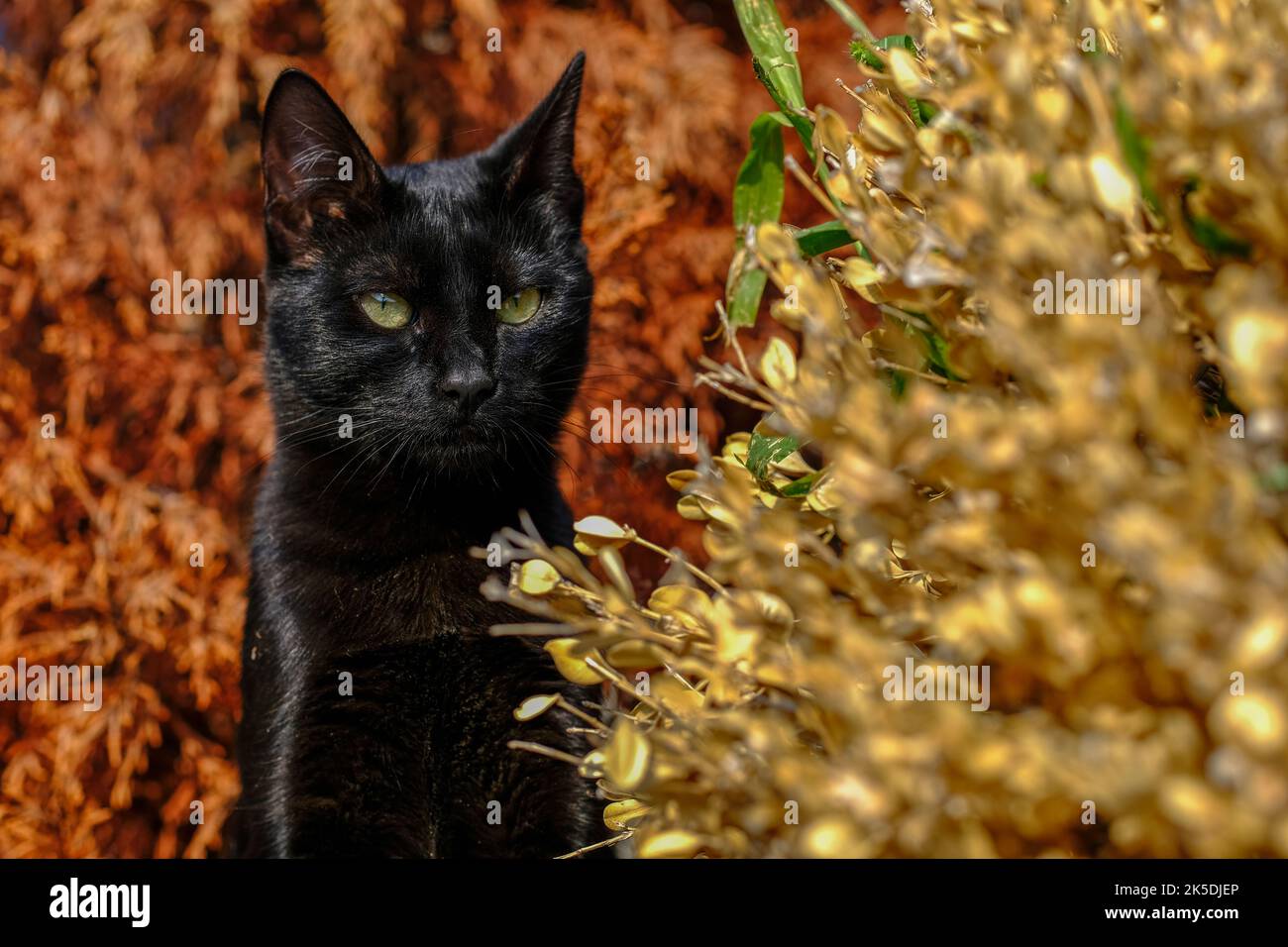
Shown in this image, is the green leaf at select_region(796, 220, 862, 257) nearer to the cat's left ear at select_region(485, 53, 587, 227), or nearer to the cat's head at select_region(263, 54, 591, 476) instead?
the cat's head at select_region(263, 54, 591, 476)

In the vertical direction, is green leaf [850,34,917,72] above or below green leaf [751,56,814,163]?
above

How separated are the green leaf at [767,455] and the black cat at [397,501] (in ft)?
1.58

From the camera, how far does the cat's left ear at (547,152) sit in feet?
5.29

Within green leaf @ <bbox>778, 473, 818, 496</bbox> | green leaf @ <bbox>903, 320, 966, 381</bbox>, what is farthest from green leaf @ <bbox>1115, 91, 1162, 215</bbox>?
green leaf @ <bbox>778, 473, 818, 496</bbox>

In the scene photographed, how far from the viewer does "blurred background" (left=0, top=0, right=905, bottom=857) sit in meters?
2.23

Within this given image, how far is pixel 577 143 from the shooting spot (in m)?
2.32

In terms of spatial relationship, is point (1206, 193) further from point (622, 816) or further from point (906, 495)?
point (622, 816)

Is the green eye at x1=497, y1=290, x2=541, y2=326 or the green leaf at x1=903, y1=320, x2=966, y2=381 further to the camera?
the green eye at x1=497, y1=290, x2=541, y2=326

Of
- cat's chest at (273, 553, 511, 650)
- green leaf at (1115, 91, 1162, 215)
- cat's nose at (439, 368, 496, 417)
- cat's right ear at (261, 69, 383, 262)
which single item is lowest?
cat's chest at (273, 553, 511, 650)

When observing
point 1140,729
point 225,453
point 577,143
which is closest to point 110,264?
point 225,453

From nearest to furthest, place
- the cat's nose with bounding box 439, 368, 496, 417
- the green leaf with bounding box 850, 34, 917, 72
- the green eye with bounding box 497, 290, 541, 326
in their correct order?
the green leaf with bounding box 850, 34, 917, 72
the cat's nose with bounding box 439, 368, 496, 417
the green eye with bounding box 497, 290, 541, 326

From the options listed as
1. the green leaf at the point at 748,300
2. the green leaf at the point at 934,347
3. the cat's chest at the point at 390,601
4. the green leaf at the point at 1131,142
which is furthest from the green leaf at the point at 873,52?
the cat's chest at the point at 390,601

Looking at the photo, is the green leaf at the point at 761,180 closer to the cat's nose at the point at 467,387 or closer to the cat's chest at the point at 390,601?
the cat's nose at the point at 467,387
